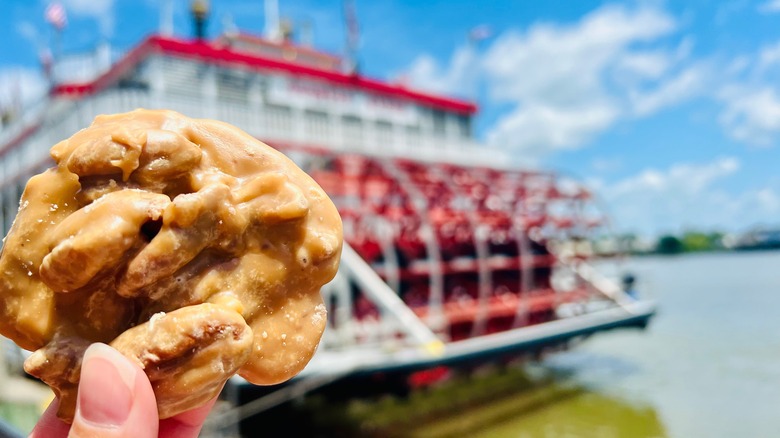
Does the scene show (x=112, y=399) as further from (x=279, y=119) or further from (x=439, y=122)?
(x=439, y=122)

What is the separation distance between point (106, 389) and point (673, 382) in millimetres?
9177

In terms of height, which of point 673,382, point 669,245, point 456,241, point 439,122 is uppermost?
point 439,122

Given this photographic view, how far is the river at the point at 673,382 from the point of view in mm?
7043

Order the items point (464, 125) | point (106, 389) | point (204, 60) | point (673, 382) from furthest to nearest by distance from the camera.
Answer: point (464, 125), point (204, 60), point (673, 382), point (106, 389)

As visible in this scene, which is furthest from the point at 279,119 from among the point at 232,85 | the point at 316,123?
the point at 232,85

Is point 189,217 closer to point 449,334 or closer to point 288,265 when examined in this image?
point 288,265

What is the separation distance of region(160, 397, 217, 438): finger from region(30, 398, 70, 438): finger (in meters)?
0.14

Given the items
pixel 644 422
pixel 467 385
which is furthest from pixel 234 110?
pixel 644 422

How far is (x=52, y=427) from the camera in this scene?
957mm

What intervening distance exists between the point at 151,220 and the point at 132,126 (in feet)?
0.50

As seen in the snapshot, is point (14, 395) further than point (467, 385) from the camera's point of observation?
No

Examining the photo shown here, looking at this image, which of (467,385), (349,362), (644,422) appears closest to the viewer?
(349,362)

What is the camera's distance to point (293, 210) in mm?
946

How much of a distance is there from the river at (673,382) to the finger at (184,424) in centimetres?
606
